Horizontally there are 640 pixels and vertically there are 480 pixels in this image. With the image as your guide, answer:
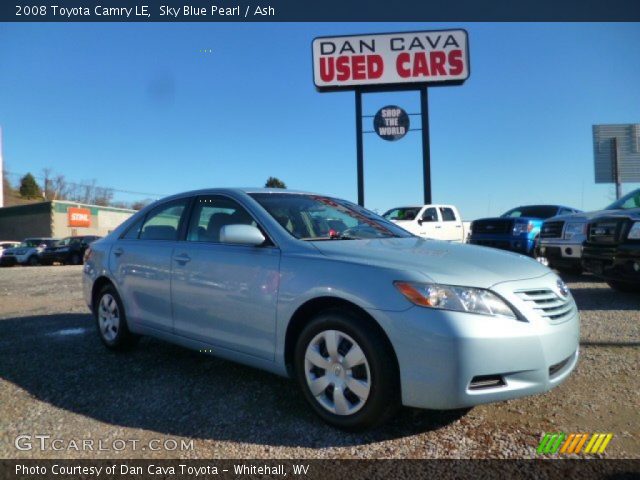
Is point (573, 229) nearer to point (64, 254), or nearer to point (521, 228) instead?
point (521, 228)

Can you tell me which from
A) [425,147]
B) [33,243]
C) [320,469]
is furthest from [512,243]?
[33,243]

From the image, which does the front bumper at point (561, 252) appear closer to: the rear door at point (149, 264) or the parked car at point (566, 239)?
the parked car at point (566, 239)

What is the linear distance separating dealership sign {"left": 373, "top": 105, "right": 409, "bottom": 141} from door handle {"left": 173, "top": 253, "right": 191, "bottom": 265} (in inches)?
602

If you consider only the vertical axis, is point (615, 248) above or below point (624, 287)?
above

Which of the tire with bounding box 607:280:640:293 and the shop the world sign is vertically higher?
the shop the world sign

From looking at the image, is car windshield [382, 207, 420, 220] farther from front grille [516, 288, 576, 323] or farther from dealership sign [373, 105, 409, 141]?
front grille [516, 288, 576, 323]

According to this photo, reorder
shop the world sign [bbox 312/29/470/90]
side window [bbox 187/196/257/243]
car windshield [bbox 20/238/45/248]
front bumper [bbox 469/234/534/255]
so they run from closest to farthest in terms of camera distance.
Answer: side window [bbox 187/196/257/243] → front bumper [bbox 469/234/534/255] → shop the world sign [bbox 312/29/470/90] → car windshield [bbox 20/238/45/248]

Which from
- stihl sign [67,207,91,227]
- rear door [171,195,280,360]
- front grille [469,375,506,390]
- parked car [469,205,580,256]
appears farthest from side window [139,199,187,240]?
stihl sign [67,207,91,227]

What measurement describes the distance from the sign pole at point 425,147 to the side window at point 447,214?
2.16m

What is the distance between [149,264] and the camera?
13.0ft

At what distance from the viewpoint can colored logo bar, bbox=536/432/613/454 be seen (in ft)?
8.15

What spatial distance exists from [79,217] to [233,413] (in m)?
45.8

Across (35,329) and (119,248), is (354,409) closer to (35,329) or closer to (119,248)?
(119,248)

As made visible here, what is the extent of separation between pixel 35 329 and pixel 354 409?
4.76 m
